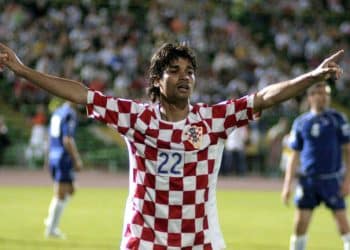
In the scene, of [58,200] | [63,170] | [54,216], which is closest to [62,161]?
[63,170]

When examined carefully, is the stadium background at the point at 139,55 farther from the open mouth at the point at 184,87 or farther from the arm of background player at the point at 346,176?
the open mouth at the point at 184,87

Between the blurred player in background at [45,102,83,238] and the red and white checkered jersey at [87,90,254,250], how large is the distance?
8.03 metres

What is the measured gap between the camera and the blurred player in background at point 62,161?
14.2 m

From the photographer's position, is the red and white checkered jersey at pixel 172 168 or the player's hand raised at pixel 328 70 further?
the red and white checkered jersey at pixel 172 168

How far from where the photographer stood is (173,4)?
110ft

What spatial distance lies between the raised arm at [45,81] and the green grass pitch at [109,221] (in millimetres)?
6676

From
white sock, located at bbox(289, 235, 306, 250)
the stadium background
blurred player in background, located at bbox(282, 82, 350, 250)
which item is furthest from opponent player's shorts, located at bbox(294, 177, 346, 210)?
the stadium background

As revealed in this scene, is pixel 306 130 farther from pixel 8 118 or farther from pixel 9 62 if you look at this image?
pixel 8 118

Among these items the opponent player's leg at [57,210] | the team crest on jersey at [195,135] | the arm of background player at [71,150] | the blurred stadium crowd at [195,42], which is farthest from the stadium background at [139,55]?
the team crest on jersey at [195,135]

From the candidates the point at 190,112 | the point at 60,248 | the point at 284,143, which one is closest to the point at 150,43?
the point at 284,143

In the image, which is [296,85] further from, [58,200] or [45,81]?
[58,200]

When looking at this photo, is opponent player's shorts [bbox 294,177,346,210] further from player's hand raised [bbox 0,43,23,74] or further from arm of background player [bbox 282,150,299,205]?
player's hand raised [bbox 0,43,23,74]

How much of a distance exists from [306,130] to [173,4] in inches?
901

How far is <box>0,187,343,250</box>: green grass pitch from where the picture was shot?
43.5ft
